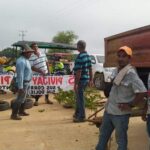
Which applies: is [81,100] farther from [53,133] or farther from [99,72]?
[99,72]

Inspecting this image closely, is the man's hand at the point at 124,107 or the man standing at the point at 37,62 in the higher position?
the man standing at the point at 37,62

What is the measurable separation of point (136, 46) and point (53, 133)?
2.30 meters

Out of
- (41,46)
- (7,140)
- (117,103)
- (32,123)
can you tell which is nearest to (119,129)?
(117,103)

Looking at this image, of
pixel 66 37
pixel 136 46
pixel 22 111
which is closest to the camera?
pixel 136 46

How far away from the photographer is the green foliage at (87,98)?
1130 centimetres

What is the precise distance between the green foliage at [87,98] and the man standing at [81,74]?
1.52 m

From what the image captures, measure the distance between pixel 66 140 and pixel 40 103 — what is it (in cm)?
518

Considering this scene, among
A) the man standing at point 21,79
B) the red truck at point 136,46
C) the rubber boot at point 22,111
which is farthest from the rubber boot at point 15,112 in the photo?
the red truck at point 136,46

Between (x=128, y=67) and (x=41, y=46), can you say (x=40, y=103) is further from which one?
(x=41, y=46)

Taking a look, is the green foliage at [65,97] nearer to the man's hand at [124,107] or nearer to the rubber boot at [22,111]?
the rubber boot at [22,111]

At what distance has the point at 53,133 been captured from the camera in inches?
330

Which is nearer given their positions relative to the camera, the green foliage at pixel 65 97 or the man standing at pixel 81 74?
the man standing at pixel 81 74

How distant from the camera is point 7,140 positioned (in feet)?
25.4

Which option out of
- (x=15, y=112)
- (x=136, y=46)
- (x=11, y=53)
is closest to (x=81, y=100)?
(x=15, y=112)
